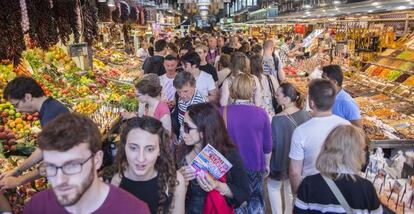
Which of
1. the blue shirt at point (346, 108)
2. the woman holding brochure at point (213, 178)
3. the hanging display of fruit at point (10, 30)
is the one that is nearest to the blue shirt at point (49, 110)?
the hanging display of fruit at point (10, 30)

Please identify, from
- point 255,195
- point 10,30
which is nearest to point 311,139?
point 255,195

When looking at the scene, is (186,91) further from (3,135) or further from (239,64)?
(3,135)

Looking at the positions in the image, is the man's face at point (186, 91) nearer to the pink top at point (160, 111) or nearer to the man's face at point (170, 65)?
the pink top at point (160, 111)

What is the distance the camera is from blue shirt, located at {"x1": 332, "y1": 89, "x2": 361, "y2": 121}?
15.0ft

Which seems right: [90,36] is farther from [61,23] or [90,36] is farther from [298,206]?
[298,206]

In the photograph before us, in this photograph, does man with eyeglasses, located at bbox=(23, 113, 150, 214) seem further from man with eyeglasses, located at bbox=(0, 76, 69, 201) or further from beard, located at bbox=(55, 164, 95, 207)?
man with eyeglasses, located at bbox=(0, 76, 69, 201)

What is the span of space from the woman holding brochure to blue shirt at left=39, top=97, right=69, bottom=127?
141 centimetres

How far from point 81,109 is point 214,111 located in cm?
352

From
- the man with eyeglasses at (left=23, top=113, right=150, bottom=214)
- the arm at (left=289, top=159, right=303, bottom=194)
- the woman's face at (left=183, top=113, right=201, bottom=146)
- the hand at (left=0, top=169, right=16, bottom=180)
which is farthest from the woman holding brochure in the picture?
the hand at (left=0, top=169, right=16, bottom=180)

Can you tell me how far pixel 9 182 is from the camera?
11.0ft

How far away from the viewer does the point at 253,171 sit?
163 inches

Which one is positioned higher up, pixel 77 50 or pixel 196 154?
pixel 77 50

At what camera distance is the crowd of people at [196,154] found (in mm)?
1902

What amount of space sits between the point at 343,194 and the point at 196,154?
3.27 feet
